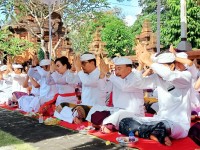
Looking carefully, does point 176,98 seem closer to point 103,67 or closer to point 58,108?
point 103,67

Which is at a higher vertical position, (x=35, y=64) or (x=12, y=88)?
(x=35, y=64)

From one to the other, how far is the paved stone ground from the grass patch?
0.07m

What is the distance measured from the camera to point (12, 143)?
4582 mm

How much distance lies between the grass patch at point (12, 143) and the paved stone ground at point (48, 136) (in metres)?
0.07

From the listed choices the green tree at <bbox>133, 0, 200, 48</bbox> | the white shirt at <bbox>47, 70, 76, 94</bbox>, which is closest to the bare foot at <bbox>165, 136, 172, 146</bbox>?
the white shirt at <bbox>47, 70, 76, 94</bbox>

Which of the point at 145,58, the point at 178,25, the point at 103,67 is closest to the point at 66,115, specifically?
the point at 103,67

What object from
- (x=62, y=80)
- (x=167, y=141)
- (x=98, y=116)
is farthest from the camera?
(x=62, y=80)

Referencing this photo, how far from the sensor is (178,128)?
425 centimetres

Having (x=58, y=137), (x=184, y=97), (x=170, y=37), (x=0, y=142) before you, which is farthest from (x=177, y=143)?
(x=170, y=37)

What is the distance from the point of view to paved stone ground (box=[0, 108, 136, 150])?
4.31 metres

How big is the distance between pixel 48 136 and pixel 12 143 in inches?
21.8

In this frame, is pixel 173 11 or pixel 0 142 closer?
pixel 0 142

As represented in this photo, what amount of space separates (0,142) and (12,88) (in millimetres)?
4298

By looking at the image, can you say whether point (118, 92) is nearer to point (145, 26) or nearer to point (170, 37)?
point (145, 26)
